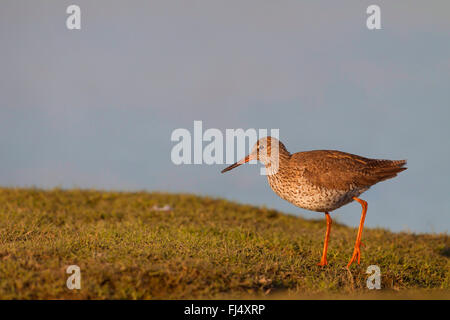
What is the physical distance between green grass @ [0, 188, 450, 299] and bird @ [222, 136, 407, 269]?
2.86ft

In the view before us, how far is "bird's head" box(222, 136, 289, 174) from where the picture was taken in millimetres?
8724

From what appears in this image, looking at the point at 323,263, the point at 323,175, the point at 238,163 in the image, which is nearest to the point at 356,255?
the point at 323,263

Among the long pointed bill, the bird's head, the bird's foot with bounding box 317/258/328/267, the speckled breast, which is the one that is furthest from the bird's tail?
the long pointed bill

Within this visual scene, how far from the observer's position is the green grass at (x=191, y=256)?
6.46 metres

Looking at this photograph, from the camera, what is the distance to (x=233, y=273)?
6.97 metres

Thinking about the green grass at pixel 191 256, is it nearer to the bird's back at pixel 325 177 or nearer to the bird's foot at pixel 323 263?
the bird's foot at pixel 323 263

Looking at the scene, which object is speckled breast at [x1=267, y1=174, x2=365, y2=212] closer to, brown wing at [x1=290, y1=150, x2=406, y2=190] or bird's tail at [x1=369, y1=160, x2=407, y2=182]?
brown wing at [x1=290, y1=150, x2=406, y2=190]

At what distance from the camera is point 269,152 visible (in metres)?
8.91

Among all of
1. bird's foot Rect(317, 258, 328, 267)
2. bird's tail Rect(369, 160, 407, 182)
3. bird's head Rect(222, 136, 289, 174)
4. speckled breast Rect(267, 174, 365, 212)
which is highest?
bird's head Rect(222, 136, 289, 174)

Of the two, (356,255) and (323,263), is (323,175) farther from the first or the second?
(356,255)

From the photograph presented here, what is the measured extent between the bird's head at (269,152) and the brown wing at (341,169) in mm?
276

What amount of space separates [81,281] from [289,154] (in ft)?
13.9
